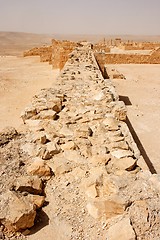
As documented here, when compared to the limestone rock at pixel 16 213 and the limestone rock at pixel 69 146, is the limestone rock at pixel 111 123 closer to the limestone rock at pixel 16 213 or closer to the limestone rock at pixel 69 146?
the limestone rock at pixel 69 146

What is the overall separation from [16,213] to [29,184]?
0.46m

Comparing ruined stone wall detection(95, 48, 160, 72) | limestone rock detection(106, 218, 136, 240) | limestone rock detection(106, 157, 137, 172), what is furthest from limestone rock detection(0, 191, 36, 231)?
ruined stone wall detection(95, 48, 160, 72)

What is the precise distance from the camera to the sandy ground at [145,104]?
6.49 meters

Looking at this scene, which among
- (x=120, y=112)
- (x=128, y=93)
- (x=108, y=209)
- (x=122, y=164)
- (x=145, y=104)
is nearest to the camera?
(x=108, y=209)

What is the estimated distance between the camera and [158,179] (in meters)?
2.81

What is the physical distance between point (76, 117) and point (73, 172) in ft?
5.57

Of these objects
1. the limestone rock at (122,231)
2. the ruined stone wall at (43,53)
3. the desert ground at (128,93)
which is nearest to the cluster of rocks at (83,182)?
the limestone rock at (122,231)

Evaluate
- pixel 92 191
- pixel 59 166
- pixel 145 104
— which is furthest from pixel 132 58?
pixel 92 191

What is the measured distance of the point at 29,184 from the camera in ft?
8.71

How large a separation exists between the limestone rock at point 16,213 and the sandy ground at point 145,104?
3520 mm

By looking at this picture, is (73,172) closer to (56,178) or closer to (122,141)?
(56,178)

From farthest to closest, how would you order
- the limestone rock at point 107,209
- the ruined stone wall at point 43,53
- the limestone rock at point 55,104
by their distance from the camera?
the ruined stone wall at point 43,53 → the limestone rock at point 55,104 → the limestone rock at point 107,209

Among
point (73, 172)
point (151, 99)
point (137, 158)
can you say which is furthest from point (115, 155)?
point (151, 99)

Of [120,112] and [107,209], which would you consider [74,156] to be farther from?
[120,112]
